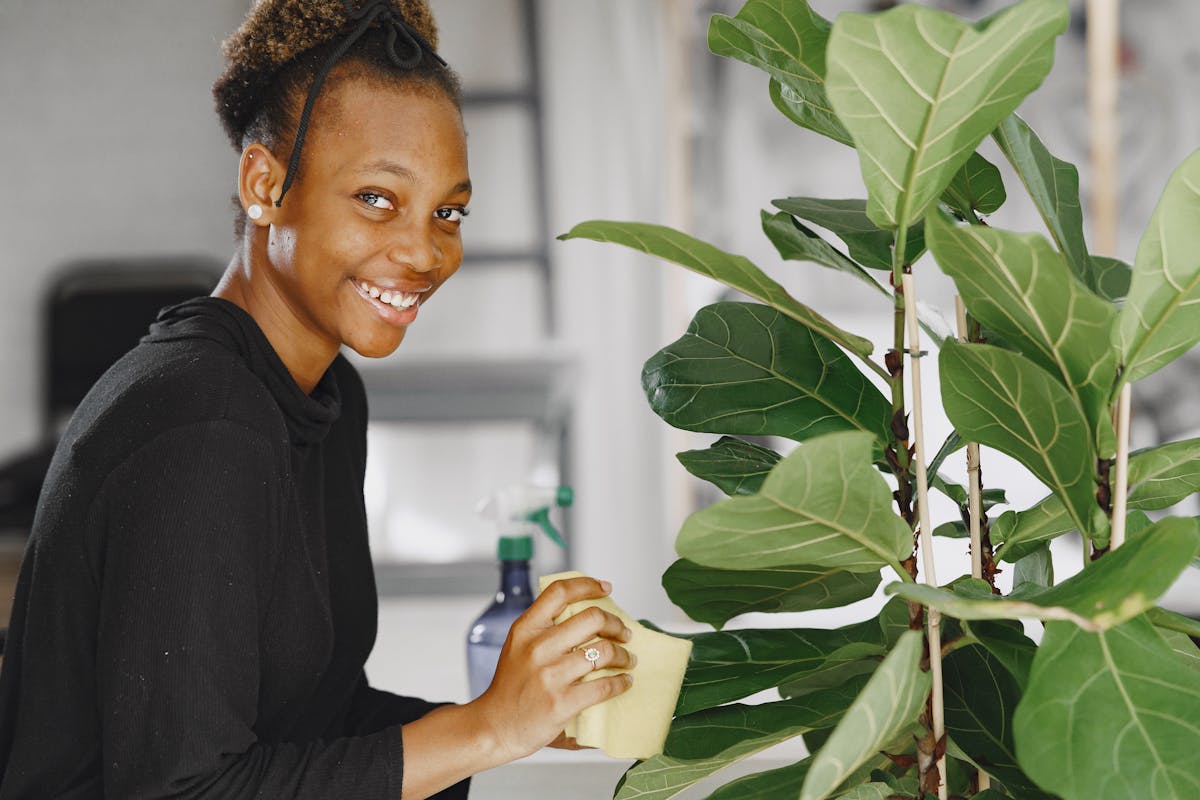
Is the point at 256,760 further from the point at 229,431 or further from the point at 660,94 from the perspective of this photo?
the point at 660,94

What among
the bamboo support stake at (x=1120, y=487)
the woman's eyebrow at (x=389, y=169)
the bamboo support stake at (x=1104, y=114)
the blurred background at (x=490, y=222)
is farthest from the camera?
the blurred background at (x=490, y=222)

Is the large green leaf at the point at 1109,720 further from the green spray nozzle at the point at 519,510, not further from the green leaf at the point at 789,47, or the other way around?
the green spray nozzle at the point at 519,510

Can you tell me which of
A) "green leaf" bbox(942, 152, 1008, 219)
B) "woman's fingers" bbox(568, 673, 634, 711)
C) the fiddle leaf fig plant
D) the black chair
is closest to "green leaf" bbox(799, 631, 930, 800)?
the fiddle leaf fig plant

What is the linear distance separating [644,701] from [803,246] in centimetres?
30

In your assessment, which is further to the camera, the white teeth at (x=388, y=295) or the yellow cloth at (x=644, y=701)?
the white teeth at (x=388, y=295)

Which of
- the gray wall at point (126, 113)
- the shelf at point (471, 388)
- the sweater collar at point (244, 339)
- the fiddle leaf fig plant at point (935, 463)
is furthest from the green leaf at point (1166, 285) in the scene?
the gray wall at point (126, 113)

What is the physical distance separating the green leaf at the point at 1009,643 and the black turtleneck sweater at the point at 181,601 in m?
0.38

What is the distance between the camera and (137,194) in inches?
146

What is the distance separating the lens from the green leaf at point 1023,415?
1.82 feet

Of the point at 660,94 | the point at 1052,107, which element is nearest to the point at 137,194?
the point at 660,94

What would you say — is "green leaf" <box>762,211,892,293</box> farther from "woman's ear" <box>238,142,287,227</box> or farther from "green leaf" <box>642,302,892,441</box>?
"woman's ear" <box>238,142,287,227</box>

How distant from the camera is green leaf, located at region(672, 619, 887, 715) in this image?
72 centimetres

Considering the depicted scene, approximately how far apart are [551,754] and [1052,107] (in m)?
2.86

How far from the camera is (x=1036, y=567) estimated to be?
2.61 ft
